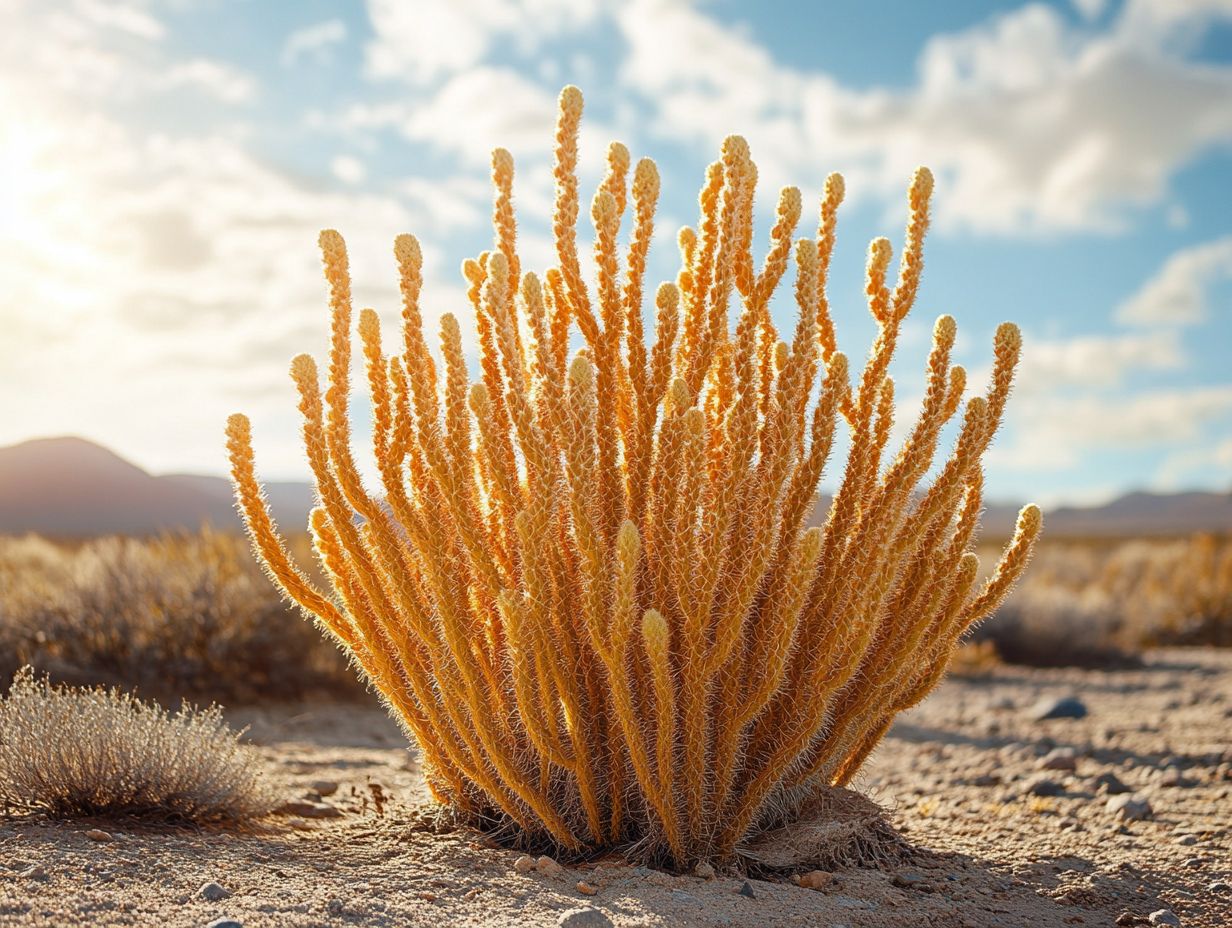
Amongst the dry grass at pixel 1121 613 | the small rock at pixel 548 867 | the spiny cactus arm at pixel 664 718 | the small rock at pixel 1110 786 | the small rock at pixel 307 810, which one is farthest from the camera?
the dry grass at pixel 1121 613

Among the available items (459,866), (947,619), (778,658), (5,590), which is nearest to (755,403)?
(778,658)

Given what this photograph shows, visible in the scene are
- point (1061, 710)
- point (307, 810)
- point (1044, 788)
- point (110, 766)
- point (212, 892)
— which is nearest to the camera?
point (212, 892)

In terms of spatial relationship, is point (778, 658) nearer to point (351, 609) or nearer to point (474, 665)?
point (474, 665)

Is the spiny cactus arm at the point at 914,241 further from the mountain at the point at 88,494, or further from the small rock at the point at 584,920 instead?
the mountain at the point at 88,494

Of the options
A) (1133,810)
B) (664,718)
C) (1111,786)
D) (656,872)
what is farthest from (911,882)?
(1111,786)

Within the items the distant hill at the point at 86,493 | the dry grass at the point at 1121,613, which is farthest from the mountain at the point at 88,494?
the dry grass at the point at 1121,613

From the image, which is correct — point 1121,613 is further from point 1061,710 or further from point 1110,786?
point 1110,786

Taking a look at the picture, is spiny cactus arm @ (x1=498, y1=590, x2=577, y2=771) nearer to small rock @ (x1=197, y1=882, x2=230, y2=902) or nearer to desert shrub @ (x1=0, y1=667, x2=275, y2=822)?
small rock @ (x1=197, y1=882, x2=230, y2=902)

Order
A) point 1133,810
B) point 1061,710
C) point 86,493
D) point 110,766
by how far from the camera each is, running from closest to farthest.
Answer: point 110,766
point 1133,810
point 1061,710
point 86,493
